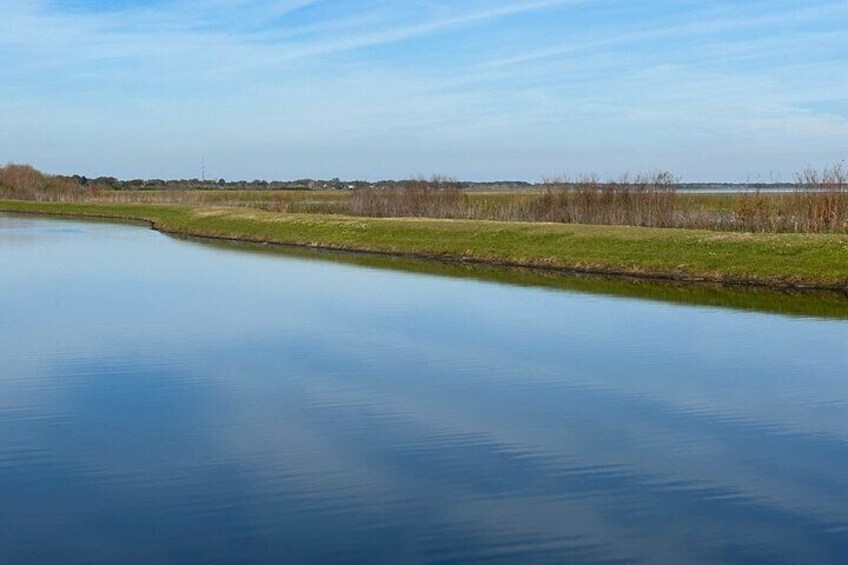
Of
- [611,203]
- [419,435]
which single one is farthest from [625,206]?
[419,435]

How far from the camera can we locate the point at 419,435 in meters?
10.8

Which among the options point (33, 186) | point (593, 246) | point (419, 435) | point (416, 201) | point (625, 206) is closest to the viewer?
point (419, 435)

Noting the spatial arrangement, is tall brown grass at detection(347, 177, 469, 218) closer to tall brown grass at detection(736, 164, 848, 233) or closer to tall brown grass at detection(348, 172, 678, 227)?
tall brown grass at detection(348, 172, 678, 227)

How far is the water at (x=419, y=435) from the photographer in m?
7.81

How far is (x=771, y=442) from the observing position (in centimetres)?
1050

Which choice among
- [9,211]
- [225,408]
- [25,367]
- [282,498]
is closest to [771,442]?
[282,498]

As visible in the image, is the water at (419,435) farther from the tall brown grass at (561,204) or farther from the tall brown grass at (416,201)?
the tall brown grass at (416,201)

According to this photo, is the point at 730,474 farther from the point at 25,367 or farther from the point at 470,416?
the point at 25,367

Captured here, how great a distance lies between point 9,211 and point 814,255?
66.5 metres

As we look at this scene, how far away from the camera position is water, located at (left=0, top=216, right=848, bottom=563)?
25.6 ft

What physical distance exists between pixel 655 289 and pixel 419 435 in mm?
15341

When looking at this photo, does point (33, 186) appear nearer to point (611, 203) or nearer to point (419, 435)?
point (611, 203)

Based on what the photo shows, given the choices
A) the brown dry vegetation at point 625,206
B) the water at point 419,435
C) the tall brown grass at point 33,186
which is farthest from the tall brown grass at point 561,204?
the tall brown grass at point 33,186

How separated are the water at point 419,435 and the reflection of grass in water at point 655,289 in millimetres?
1825
